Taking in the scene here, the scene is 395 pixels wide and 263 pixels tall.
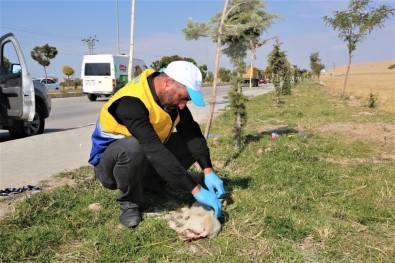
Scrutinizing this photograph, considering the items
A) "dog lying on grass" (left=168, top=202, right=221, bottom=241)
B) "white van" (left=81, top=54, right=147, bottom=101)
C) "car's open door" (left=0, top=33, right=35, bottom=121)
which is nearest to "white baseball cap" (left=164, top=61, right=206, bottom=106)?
"dog lying on grass" (left=168, top=202, right=221, bottom=241)

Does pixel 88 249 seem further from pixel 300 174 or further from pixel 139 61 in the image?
pixel 139 61

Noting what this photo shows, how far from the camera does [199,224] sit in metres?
2.91

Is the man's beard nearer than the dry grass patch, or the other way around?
the man's beard

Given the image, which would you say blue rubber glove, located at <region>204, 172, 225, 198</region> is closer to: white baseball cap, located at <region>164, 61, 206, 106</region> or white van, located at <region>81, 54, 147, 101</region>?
white baseball cap, located at <region>164, 61, 206, 106</region>

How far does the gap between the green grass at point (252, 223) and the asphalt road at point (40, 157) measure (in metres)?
0.47

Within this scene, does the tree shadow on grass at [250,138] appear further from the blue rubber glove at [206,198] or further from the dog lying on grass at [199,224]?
the blue rubber glove at [206,198]

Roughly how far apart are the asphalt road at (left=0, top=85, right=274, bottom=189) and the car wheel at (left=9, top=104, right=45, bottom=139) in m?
0.58

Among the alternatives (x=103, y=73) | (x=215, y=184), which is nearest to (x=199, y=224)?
(x=215, y=184)

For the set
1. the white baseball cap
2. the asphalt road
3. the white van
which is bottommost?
the asphalt road

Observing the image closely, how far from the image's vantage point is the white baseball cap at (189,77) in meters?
2.74

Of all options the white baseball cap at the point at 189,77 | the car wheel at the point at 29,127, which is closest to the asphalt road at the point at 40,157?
the car wheel at the point at 29,127

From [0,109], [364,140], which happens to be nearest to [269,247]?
[364,140]

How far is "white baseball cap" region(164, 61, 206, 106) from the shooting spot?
8.99 ft

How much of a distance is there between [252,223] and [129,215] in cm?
100
